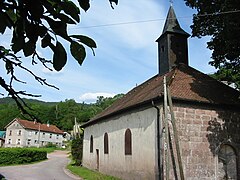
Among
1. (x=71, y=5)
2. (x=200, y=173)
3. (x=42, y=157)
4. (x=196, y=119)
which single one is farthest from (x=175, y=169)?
(x=42, y=157)

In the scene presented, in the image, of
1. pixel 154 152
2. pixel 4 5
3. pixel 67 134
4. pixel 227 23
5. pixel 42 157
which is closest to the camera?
pixel 4 5

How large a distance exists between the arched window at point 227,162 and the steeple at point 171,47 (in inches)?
239

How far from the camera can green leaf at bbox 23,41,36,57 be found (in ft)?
4.63

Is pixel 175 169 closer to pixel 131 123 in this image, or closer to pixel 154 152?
pixel 154 152

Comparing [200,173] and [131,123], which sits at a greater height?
[131,123]

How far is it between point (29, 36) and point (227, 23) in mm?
12560

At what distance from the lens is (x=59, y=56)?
1366 millimetres

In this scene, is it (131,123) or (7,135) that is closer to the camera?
(131,123)

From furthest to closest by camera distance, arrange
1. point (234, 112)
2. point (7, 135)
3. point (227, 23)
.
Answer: point (7, 135)
point (234, 112)
point (227, 23)

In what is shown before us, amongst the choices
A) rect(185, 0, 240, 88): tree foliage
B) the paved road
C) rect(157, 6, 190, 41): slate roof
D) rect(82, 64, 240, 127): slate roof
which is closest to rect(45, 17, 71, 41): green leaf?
rect(185, 0, 240, 88): tree foliage

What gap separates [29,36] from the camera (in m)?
Answer: 1.37

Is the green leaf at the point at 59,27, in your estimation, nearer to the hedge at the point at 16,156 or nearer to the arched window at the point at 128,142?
the arched window at the point at 128,142

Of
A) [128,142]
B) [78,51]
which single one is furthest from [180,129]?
[78,51]

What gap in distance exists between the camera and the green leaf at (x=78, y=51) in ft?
4.50
